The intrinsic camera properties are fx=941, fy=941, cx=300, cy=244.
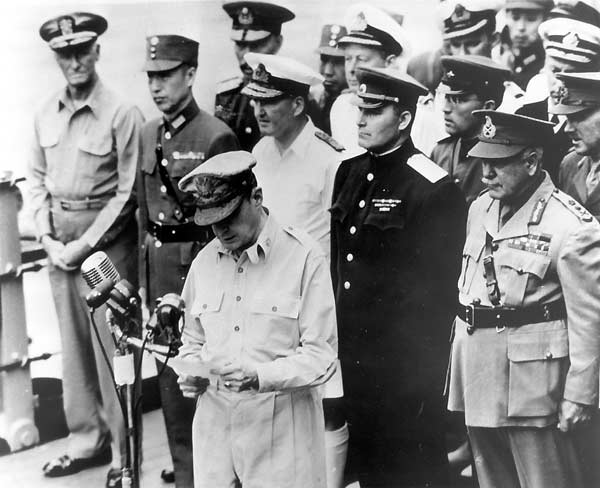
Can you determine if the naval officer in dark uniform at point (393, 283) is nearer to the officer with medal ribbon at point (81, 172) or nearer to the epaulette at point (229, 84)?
the epaulette at point (229, 84)

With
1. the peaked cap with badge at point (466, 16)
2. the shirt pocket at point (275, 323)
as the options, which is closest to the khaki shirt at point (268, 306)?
the shirt pocket at point (275, 323)

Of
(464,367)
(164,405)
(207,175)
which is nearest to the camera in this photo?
(207,175)

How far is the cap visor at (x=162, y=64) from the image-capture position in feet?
13.2

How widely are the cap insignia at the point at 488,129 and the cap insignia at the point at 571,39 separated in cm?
47

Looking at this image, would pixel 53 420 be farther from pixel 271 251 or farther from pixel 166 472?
pixel 271 251

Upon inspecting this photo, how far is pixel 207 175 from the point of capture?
10.9 ft

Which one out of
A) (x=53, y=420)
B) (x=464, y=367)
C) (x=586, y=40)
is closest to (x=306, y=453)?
(x=464, y=367)

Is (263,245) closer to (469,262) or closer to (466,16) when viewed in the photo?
(469,262)

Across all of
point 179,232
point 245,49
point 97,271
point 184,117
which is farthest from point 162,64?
point 97,271

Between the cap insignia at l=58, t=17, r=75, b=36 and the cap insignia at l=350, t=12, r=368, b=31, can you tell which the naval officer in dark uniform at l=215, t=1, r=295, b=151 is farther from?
the cap insignia at l=58, t=17, r=75, b=36

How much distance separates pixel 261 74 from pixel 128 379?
1428 mm

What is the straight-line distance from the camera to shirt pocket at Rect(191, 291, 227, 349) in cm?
339

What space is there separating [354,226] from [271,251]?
0.53m

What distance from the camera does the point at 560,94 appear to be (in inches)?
144
